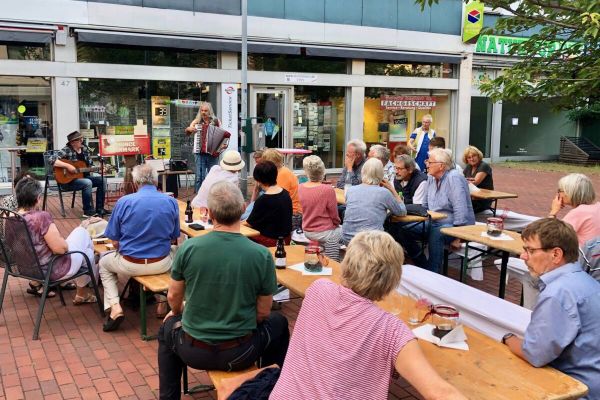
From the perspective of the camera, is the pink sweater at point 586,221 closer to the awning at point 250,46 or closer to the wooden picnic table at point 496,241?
the wooden picnic table at point 496,241

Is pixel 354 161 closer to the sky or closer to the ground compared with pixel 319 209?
closer to the sky

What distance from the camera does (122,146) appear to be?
37.6 ft

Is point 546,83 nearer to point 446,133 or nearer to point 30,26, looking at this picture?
point 30,26

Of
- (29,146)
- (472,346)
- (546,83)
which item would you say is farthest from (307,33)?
(472,346)

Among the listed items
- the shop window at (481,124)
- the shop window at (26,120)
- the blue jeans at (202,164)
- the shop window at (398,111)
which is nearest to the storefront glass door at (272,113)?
the shop window at (398,111)

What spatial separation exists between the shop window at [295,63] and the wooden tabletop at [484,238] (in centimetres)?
974

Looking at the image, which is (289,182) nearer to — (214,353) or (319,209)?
(319,209)

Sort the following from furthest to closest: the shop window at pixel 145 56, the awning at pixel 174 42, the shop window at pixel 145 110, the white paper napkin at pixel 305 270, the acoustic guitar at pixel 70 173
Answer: the shop window at pixel 145 110 → the shop window at pixel 145 56 → the awning at pixel 174 42 → the acoustic guitar at pixel 70 173 → the white paper napkin at pixel 305 270

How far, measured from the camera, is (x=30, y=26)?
1185cm

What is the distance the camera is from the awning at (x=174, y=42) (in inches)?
488

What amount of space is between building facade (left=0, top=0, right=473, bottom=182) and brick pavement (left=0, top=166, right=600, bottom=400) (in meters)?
7.01

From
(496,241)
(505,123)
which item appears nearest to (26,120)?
(496,241)

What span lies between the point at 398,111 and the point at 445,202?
11099mm

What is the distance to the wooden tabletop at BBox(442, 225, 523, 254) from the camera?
17.0 feet
